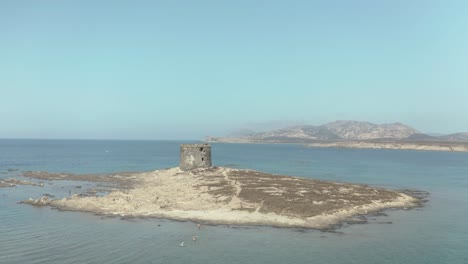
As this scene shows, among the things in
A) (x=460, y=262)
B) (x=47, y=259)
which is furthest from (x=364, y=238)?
(x=47, y=259)

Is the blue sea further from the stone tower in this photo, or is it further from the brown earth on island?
the stone tower

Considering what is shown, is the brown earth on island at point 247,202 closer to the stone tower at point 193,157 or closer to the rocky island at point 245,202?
the rocky island at point 245,202

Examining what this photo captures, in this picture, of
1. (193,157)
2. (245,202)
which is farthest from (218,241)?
(193,157)

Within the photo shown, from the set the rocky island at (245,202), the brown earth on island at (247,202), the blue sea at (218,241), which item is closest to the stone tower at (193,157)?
the rocky island at (245,202)

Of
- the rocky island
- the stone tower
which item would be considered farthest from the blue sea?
the stone tower

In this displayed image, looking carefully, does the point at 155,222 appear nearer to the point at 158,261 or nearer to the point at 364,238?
the point at 158,261

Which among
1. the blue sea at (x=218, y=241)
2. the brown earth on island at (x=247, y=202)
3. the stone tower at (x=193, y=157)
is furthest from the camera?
the stone tower at (x=193, y=157)

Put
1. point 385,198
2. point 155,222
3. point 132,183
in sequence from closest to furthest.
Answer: point 155,222 < point 385,198 < point 132,183
